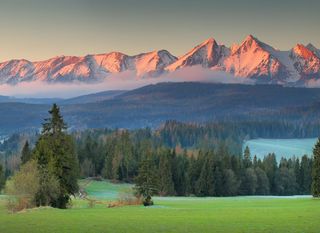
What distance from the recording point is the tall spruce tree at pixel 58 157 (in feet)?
278

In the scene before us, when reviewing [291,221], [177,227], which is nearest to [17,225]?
[177,227]

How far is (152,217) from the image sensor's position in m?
60.4

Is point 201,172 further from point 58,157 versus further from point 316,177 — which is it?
point 58,157

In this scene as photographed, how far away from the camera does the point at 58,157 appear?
8581 centimetres

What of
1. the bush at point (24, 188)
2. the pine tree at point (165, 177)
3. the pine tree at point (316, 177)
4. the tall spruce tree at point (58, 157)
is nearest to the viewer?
the bush at point (24, 188)

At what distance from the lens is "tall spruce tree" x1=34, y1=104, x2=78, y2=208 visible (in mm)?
84750

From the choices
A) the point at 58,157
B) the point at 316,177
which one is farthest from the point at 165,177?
the point at 58,157

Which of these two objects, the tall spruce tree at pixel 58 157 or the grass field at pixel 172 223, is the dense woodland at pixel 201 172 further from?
the grass field at pixel 172 223

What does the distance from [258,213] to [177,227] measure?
16.9 meters

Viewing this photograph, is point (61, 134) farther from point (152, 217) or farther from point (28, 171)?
point (152, 217)

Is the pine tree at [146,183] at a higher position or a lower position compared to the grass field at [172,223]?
lower

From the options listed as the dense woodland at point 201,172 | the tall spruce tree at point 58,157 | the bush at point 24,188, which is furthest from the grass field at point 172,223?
the dense woodland at point 201,172

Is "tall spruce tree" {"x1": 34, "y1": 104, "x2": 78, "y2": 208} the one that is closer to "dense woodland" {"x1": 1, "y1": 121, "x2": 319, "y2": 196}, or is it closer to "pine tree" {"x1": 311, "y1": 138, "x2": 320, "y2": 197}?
"pine tree" {"x1": 311, "y1": 138, "x2": 320, "y2": 197}

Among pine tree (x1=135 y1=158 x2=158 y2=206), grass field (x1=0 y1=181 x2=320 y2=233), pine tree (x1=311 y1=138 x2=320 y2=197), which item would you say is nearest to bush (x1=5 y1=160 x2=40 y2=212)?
pine tree (x1=135 y1=158 x2=158 y2=206)
